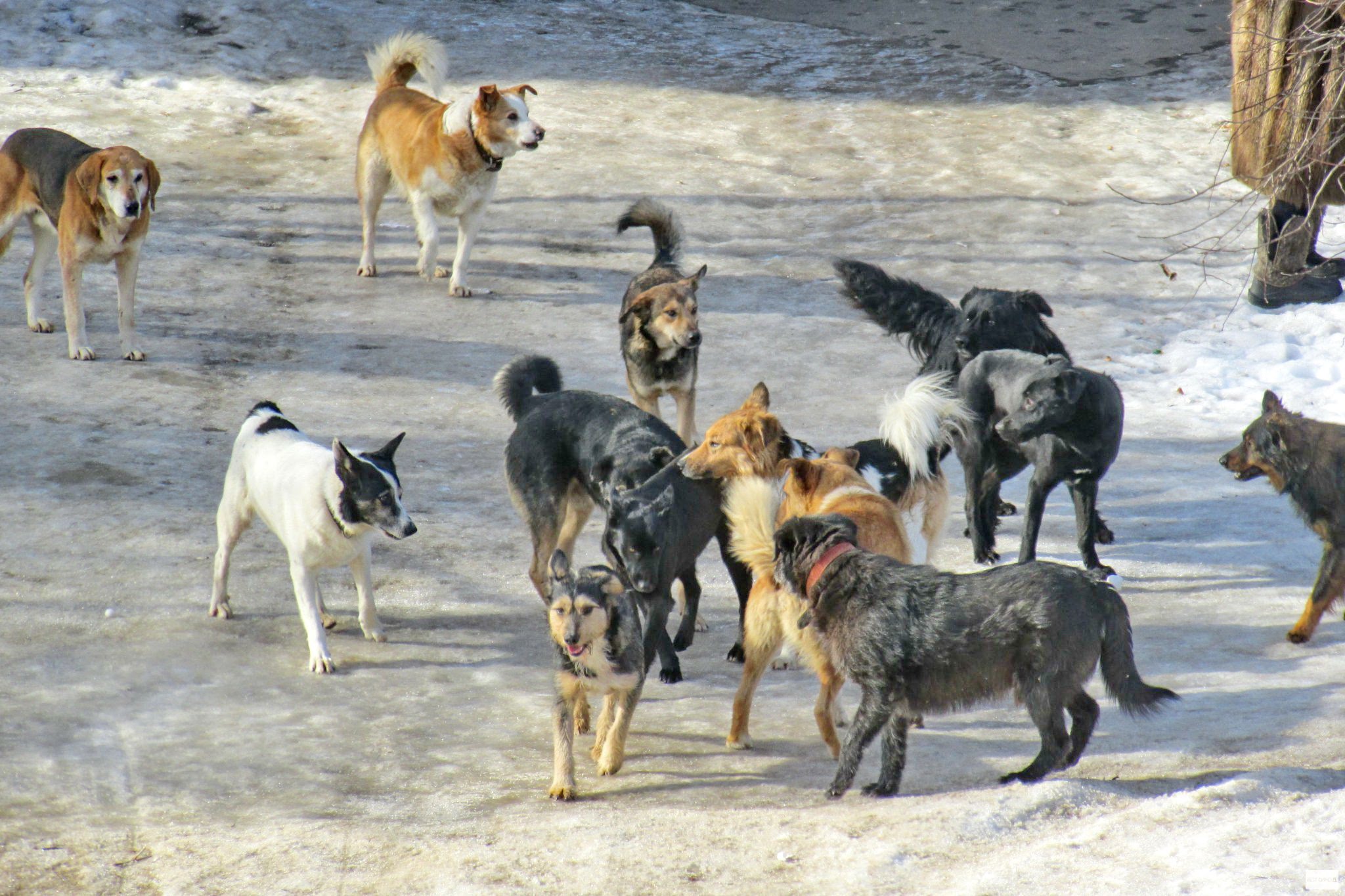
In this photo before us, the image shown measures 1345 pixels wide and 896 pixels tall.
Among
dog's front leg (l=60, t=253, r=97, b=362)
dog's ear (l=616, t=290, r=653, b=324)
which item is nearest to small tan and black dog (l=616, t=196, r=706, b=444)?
dog's ear (l=616, t=290, r=653, b=324)

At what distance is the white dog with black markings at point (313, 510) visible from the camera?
20.2ft

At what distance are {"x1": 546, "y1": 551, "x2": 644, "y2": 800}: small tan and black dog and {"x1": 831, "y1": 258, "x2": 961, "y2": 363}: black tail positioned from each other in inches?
158

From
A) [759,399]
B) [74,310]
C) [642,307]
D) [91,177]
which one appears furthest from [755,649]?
[74,310]

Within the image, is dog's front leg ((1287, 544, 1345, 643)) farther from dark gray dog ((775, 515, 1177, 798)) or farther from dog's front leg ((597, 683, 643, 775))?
dog's front leg ((597, 683, 643, 775))

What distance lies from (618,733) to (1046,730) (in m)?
1.67

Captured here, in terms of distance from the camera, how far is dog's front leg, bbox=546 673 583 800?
5.17m

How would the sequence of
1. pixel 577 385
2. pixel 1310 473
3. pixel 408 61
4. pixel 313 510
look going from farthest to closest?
pixel 408 61
pixel 577 385
pixel 1310 473
pixel 313 510

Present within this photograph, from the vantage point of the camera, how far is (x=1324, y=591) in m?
6.37

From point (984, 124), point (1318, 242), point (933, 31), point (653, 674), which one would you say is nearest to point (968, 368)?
point (653, 674)

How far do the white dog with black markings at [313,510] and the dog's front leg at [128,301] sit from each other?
11.8 ft

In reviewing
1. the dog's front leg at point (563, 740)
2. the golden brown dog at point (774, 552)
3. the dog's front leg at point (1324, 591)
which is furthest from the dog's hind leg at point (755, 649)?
the dog's front leg at point (1324, 591)

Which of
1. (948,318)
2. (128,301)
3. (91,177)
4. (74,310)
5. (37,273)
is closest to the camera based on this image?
(948,318)

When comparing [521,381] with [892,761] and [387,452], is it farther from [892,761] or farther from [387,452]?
[892,761]

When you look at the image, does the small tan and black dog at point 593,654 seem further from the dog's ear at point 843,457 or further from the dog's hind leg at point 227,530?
the dog's hind leg at point 227,530
